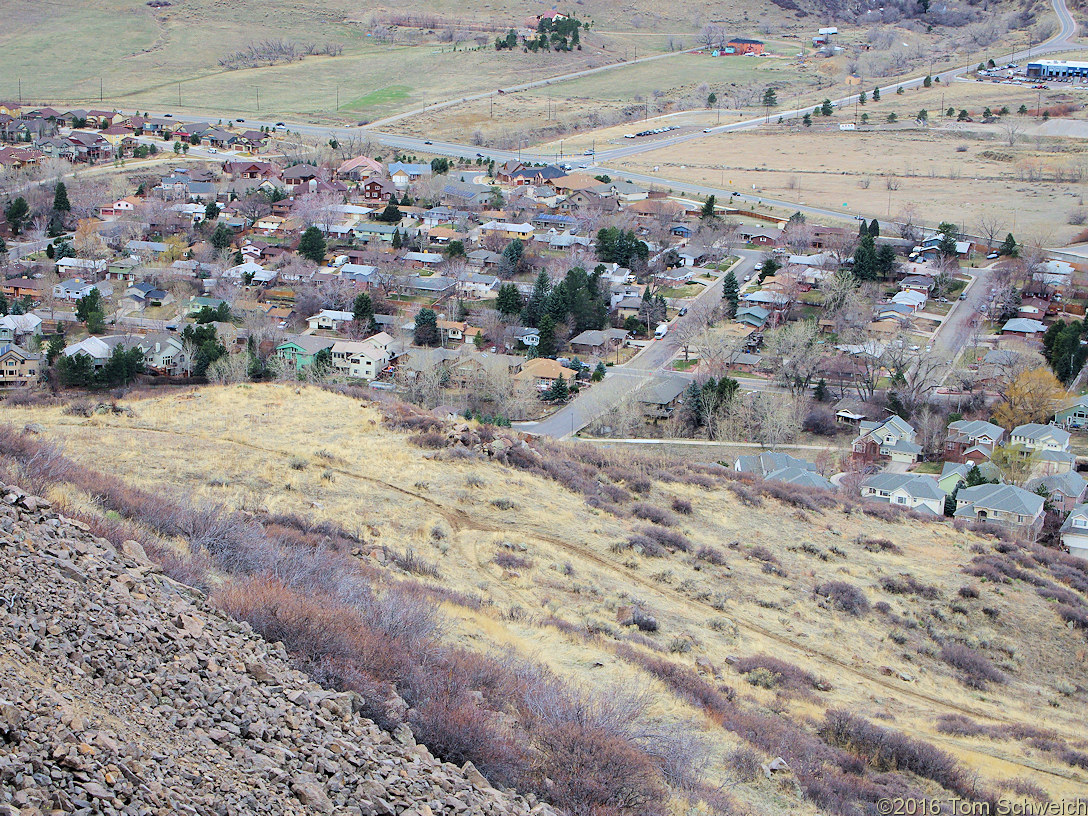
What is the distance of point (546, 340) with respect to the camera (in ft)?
133

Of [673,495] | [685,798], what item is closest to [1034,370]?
[673,495]

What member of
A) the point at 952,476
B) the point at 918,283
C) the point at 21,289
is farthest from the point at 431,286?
the point at 952,476

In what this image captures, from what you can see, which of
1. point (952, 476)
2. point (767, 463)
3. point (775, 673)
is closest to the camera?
point (775, 673)

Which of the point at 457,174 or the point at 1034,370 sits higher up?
the point at 457,174

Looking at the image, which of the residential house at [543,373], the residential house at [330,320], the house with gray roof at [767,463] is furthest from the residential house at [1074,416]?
the residential house at [330,320]

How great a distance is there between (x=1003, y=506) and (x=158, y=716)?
80.0 feet

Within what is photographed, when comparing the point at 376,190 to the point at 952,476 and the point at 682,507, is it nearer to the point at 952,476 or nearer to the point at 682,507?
the point at 952,476

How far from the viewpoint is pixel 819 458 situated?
32000 mm

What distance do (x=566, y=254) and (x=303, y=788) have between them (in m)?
47.7

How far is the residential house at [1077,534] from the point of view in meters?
25.7

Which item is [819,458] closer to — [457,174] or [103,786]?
[103,786]

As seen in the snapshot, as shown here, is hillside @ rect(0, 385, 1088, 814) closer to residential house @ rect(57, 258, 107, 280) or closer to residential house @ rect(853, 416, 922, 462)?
residential house @ rect(853, 416, 922, 462)

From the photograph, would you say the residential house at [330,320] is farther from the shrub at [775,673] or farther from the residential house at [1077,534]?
the shrub at [775,673]

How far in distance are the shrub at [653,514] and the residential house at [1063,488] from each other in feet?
47.6
